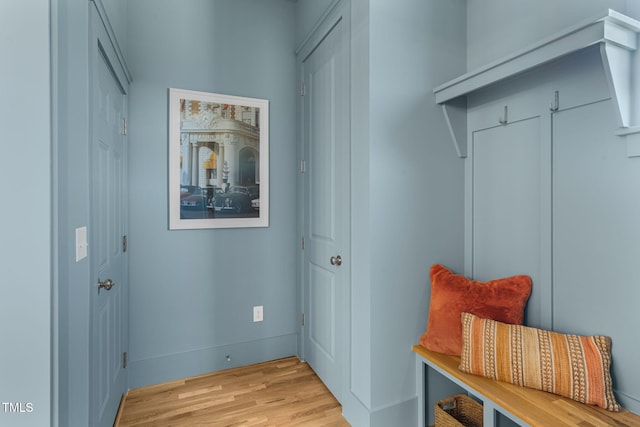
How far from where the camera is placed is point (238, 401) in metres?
1.98

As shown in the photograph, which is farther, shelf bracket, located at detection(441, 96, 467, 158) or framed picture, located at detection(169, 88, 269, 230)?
framed picture, located at detection(169, 88, 269, 230)

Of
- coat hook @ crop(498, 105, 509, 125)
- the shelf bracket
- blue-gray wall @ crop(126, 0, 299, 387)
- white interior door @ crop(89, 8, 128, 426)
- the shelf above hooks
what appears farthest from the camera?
blue-gray wall @ crop(126, 0, 299, 387)

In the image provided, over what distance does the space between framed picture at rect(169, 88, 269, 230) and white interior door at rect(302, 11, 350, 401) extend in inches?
14.2

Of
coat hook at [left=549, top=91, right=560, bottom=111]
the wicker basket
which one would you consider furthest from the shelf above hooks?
the wicker basket

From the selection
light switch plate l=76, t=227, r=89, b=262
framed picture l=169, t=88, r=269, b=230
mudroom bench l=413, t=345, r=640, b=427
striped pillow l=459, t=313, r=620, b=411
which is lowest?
mudroom bench l=413, t=345, r=640, b=427

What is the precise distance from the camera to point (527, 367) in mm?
1287

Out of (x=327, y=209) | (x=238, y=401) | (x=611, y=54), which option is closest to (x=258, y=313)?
(x=238, y=401)

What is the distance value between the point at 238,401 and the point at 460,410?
4.13 ft

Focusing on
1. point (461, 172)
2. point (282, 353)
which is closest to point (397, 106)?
point (461, 172)

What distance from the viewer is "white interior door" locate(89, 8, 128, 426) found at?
1.35m

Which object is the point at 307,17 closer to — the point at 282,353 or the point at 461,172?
the point at 461,172

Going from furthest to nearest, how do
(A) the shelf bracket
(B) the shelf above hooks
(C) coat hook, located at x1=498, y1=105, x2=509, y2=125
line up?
(A) the shelf bracket, (C) coat hook, located at x1=498, y1=105, x2=509, y2=125, (B) the shelf above hooks

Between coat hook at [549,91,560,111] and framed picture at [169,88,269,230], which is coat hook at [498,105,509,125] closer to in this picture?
coat hook at [549,91,560,111]
